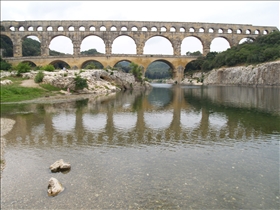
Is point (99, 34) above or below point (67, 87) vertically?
above

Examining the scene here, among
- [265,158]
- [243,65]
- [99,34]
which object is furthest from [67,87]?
[243,65]

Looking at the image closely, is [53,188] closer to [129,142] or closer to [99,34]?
[129,142]

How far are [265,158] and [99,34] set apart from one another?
177 feet

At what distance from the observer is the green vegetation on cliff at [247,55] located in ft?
146

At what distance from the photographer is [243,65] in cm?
4897

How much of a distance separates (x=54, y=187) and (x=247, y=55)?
50116mm

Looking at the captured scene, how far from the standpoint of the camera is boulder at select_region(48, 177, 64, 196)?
209 inches

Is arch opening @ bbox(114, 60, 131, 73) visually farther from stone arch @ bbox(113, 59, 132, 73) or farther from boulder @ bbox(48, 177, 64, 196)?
boulder @ bbox(48, 177, 64, 196)

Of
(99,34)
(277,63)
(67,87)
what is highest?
(99,34)

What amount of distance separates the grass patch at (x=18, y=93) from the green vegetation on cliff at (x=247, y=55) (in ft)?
124

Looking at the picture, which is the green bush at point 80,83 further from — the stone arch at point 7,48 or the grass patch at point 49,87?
the stone arch at point 7,48

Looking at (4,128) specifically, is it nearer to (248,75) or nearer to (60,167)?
(60,167)

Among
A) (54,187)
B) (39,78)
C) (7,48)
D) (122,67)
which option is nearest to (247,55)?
(39,78)

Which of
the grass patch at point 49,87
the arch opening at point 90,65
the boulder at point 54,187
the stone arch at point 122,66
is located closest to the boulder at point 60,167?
the boulder at point 54,187
